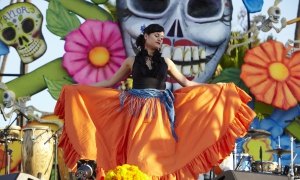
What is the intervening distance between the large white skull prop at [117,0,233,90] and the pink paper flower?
0.17 metres

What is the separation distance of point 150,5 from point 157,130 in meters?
4.65

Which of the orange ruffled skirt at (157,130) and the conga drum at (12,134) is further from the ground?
the orange ruffled skirt at (157,130)

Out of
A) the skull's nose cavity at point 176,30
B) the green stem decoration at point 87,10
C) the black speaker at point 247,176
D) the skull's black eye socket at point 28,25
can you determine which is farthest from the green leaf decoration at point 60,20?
the black speaker at point 247,176

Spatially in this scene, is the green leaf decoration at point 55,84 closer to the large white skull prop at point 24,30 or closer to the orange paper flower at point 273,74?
the large white skull prop at point 24,30

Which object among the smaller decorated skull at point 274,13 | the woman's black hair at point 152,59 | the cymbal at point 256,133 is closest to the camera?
the woman's black hair at point 152,59

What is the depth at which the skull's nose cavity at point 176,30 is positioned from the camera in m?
9.02

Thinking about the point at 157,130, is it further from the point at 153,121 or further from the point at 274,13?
the point at 274,13

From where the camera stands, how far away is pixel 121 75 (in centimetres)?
514

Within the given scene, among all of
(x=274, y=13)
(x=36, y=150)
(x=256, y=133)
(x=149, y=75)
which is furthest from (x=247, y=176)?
(x=274, y=13)

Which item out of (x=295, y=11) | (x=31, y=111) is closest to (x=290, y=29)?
(x=295, y=11)

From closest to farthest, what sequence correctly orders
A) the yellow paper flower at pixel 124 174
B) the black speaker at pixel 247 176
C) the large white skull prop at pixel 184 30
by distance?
the yellow paper flower at pixel 124 174 → the black speaker at pixel 247 176 → the large white skull prop at pixel 184 30

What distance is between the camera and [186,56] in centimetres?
900

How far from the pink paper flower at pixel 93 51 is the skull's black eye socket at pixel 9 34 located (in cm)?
81

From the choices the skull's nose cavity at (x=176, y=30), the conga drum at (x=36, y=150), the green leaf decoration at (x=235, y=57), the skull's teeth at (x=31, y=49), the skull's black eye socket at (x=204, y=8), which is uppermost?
the skull's black eye socket at (x=204, y=8)
